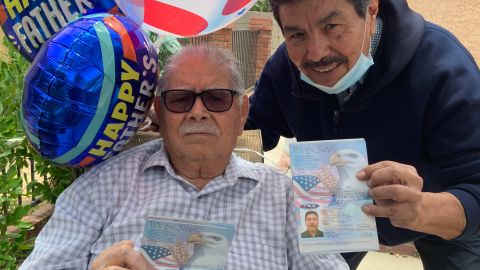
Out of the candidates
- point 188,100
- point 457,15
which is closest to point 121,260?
point 188,100

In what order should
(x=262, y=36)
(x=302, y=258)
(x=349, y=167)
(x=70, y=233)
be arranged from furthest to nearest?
(x=262, y=36) → (x=302, y=258) → (x=70, y=233) → (x=349, y=167)

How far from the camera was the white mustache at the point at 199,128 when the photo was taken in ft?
6.50

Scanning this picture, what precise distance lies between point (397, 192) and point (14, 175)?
181cm

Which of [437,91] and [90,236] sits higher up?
[437,91]

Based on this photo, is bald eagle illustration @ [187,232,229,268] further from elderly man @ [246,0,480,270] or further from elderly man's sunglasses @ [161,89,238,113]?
elderly man's sunglasses @ [161,89,238,113]

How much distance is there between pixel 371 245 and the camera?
1.57m

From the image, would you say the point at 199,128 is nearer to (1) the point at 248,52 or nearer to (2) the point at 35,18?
(2) the point at 35,18

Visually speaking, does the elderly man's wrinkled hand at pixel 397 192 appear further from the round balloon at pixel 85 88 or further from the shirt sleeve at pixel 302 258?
the round balloon at pixel 85 88

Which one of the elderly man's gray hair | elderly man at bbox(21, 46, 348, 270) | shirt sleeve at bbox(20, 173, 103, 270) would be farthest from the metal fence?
shirt sleeve at bbox(20, 173, 103, 270)

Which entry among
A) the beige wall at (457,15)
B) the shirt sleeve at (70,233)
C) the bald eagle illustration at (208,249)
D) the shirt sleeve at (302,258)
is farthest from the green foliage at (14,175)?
the beige wall at (457,15)

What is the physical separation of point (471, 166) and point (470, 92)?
292 mm

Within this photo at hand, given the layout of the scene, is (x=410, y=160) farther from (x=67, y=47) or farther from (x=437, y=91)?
(x=67, y=47)

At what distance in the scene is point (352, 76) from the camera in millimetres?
1891

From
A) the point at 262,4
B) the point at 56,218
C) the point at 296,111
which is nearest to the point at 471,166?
the point at 296,111
